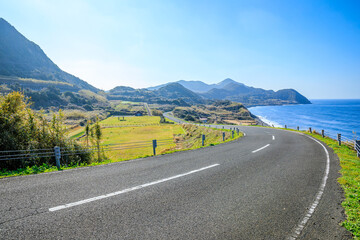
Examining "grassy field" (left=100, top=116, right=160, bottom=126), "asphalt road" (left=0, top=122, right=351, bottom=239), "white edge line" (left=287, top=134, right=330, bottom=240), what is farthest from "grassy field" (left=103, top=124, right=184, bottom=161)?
"grassy field" (left=100, top=116, right=160, bottom=126)

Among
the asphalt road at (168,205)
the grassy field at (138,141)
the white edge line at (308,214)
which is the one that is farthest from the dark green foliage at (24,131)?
the white edge line at (308,214)

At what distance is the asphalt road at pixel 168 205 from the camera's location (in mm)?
3602

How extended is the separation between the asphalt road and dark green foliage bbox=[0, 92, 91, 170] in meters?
4.40

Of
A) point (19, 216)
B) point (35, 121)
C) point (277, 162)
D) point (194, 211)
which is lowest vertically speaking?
point (277, 162)

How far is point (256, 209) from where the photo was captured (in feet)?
15.4

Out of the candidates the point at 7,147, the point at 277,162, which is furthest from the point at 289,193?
the point at 7,147

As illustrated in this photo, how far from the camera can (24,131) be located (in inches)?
432

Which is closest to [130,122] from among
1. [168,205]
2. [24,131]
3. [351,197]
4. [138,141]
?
[138,141]

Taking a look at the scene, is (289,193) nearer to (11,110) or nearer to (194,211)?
(194,211)

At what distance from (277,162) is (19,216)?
10.7 metres

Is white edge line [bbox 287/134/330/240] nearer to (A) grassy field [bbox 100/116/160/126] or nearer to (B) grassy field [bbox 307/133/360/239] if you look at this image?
(B) grassy field [bbox 307/133/360/239]

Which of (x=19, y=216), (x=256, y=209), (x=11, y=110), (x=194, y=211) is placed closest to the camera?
(x=19, y=216)

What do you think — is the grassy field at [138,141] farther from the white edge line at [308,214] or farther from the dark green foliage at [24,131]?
the white edge line at [308,214]

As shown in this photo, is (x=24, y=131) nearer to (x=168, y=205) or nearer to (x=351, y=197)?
(x=168, y=205)
